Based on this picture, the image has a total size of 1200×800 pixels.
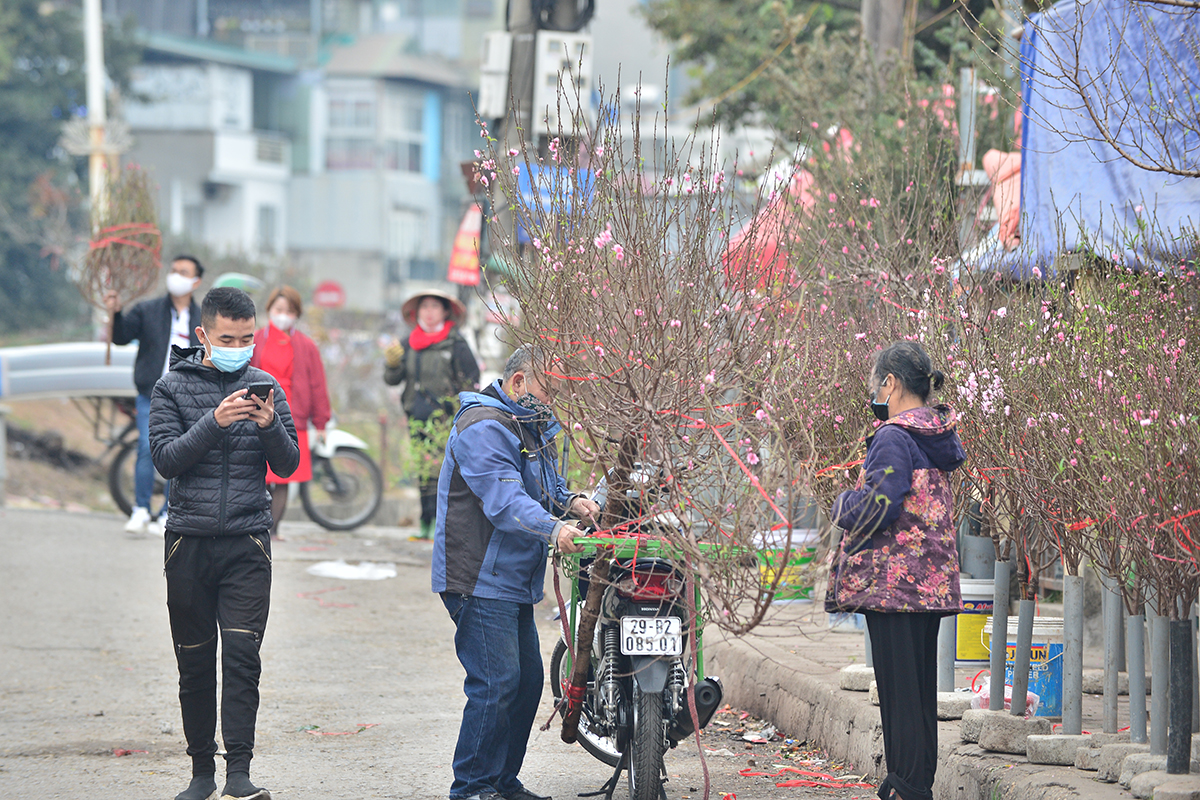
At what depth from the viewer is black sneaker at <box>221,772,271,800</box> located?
5145 mm

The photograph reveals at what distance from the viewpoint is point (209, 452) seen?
530cm

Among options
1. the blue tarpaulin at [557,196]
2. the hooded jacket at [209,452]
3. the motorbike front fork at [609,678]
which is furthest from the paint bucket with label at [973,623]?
the hooded jacket at [209,452]

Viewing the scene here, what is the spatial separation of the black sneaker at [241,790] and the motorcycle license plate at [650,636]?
143 centimetres

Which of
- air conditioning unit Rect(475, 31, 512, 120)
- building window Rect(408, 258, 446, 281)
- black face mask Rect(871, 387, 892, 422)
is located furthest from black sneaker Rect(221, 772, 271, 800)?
building window Rect(408, 258, 446, 281)

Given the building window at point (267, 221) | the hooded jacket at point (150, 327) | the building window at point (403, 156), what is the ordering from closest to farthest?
the hooded jacket at point (150, 327) → the building window at point (267, 221) → the building window at point (403, 156)

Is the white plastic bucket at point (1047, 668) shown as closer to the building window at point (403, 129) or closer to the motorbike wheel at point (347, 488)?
the motorbike wheel at point (347, 488)

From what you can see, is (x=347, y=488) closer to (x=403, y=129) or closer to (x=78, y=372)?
(x=78, y=372)

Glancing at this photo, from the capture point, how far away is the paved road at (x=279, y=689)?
580 cm

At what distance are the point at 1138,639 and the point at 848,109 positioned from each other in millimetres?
6003

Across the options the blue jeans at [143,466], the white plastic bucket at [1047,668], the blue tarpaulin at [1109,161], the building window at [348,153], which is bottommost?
the white plastic bucket at [1047,668]

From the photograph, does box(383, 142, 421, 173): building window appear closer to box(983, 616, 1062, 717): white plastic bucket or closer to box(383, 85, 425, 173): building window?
box(383, 85, 425, 173): building window

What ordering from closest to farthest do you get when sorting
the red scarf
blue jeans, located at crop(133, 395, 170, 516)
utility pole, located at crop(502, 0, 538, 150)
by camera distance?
blue jeans, located at crop(133, 395, 170, 516) → utility pole, located at crop(502, 0, 538, 150) → the red scarf

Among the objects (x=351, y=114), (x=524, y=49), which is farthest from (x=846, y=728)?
(x=351, y=114)

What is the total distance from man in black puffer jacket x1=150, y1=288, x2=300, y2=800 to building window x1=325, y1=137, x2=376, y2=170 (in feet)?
172
